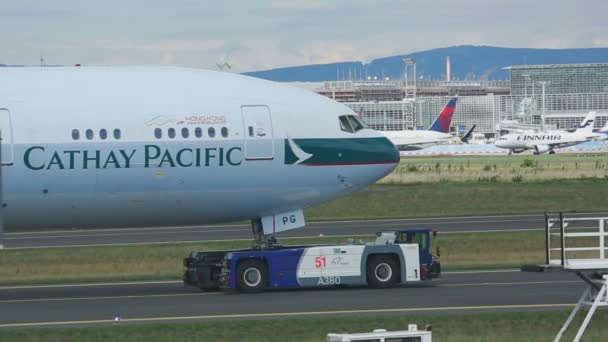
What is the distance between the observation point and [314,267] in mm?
32938

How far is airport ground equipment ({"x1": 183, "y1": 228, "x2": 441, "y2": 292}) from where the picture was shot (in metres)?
32.9

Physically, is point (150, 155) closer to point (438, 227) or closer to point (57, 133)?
point (57, 133)

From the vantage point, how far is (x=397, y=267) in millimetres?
33562

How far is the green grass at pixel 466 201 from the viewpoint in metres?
66.4

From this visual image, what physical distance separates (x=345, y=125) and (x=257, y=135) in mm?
2741

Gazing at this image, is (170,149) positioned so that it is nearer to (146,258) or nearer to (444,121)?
(146,258)

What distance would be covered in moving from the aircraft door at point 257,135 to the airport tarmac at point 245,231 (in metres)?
18.3

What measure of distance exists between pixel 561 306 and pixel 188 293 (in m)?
10.4

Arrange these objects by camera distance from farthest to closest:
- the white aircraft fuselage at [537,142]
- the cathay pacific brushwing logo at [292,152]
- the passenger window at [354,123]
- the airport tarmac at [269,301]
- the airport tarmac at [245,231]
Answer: the white aircraft fuselage at [537,142]
the airport tarmac at [245,231]
the passenger window at [354,123]
the cathay pacific brushwing logo at [292,152]
the airport tarmac at [269,301]

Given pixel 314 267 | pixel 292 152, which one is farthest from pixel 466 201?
pixel 314 267

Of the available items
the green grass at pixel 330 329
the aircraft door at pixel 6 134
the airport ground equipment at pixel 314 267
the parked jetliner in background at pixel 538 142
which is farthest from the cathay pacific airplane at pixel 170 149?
the parked jetliner in background at pixel 538 142

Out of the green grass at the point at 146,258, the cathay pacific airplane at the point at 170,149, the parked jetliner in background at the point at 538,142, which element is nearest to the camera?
the cathay pacific airplane at the point at 170,149

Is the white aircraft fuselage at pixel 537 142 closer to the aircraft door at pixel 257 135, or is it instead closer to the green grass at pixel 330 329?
the aircraft door at pixel 257 135

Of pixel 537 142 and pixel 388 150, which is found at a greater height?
pixel 537 142
